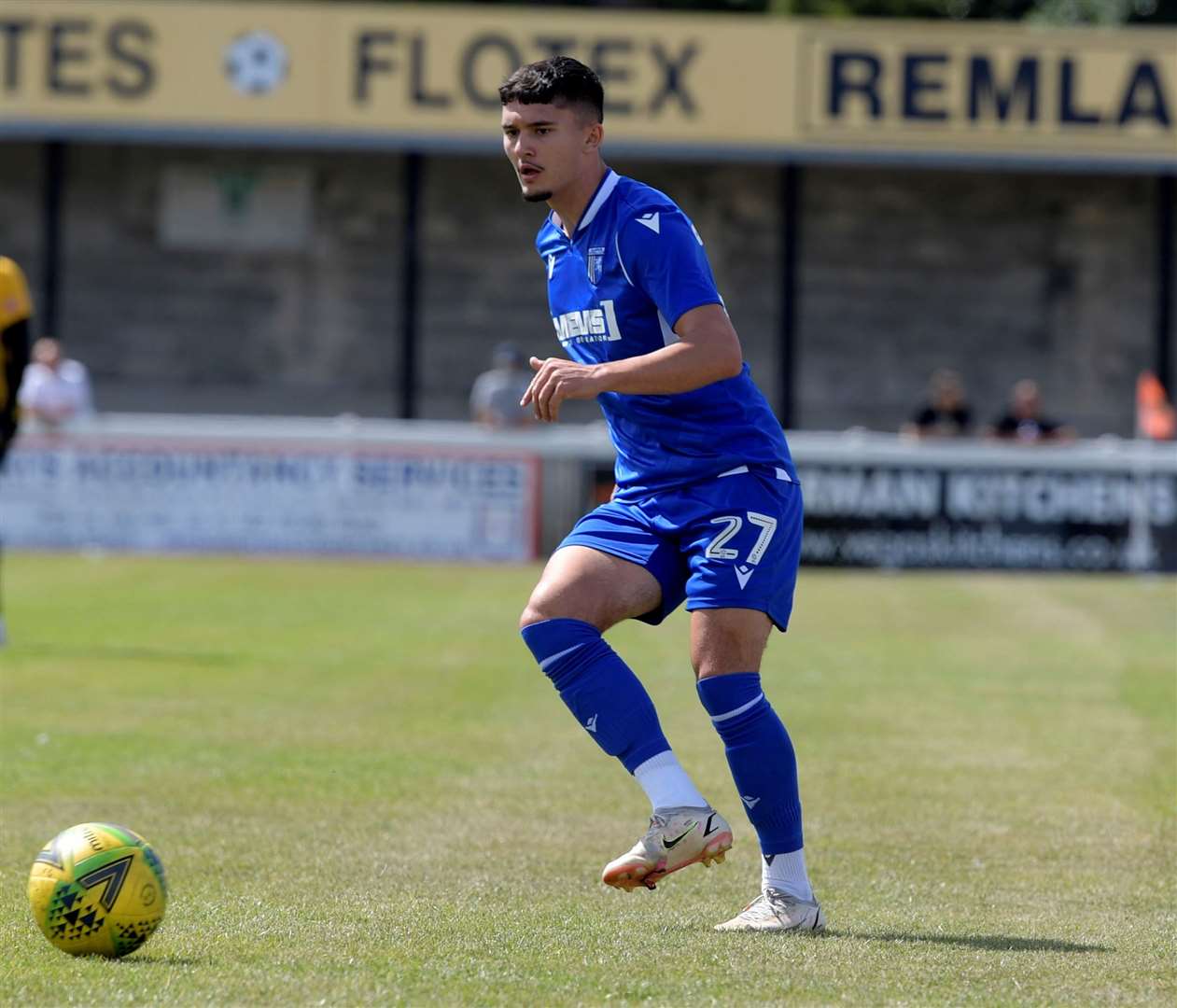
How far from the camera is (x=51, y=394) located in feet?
74.4

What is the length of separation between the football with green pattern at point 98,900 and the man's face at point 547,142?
204cm

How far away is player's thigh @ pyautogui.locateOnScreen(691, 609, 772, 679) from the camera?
544 centimetres

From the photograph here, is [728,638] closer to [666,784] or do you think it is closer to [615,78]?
[666,784]

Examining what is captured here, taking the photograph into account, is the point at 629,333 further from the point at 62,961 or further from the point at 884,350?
the point at 884,350

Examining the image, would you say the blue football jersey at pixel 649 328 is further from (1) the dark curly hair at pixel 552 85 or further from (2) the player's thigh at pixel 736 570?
(1) the dark curly hair at pixel 552 85

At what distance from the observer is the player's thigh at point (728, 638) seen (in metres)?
5.44

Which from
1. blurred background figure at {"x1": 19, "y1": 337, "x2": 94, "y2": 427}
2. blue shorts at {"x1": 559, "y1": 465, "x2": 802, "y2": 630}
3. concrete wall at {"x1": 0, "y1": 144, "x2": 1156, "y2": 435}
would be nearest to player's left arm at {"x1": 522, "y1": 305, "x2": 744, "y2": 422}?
blue shorts at {"x1": 559, "y1": 465, "x2": 802, "y2": 630}

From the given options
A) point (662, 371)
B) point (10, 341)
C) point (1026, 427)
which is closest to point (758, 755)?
point (662, 371)

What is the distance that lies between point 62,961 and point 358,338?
95.4 feet

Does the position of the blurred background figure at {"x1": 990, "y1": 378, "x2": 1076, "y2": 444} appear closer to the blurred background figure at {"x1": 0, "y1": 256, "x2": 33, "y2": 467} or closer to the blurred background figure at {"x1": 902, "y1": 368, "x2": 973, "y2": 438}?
the blurred background figure at {"x1": 902, "y1": 368, "x2": 973, "y2": 438}

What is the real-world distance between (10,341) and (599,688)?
298 inches

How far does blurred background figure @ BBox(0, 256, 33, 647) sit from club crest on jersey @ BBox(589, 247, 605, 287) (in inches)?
285

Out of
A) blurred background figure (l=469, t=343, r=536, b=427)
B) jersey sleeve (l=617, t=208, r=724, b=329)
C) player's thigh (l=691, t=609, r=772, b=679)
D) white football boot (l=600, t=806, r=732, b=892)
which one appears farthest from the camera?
blurred background figure (l=469, t=343, r=536, b=427)

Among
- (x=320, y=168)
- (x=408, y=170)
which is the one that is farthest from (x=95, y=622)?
(x=320, y=168)
